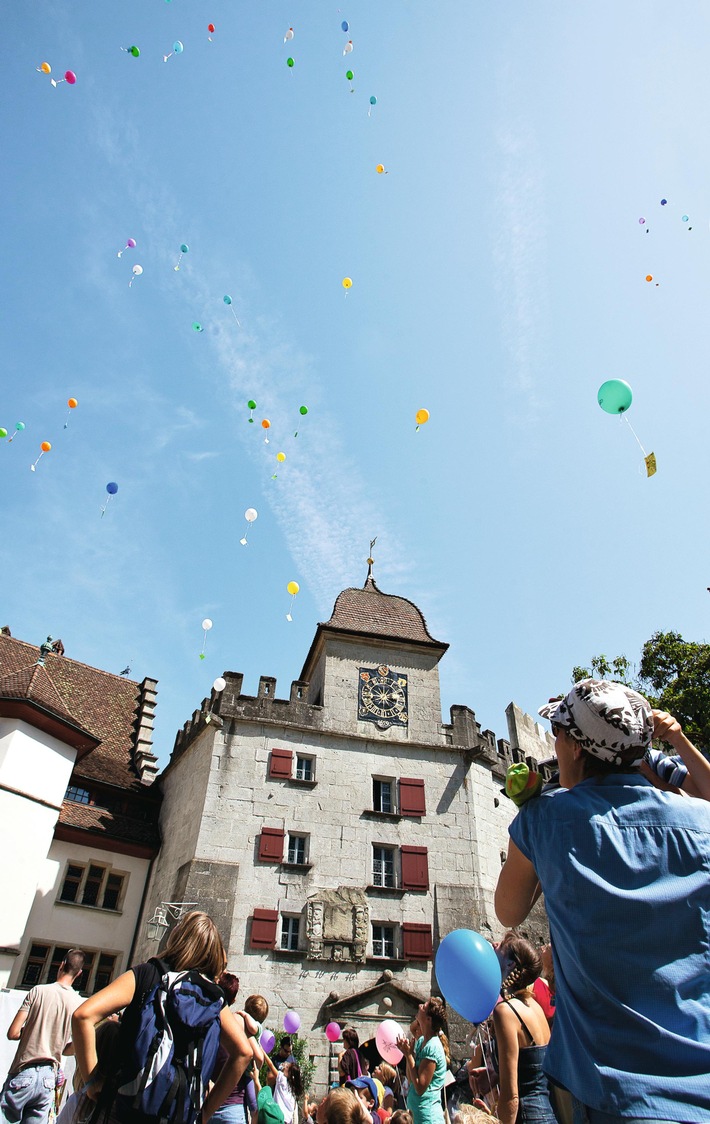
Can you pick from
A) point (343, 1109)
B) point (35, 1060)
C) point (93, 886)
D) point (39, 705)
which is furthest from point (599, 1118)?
point (93, 886)

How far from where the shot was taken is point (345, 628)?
2244 centimetres

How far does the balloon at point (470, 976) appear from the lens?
4.89 meters

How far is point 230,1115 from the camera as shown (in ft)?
14.4

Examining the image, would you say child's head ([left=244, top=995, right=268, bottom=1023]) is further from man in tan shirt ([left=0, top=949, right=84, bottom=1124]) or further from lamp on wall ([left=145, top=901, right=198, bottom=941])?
lamp on wall ([left=145, top=901, right=198, bottom=941])

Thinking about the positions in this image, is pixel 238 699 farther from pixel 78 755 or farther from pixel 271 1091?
pixel 271 1091

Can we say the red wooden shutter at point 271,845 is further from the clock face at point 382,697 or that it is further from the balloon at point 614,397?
the balloon at point 614,397

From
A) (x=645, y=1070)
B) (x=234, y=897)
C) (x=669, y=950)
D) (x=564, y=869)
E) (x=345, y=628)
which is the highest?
(x=345, y=628)

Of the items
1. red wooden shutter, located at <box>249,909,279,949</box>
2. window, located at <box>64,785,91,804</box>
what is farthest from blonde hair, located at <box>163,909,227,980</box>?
window, located at <box>64,785,91,804</box>

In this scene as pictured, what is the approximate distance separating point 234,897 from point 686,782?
56.4 ft

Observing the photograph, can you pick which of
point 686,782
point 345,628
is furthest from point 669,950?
point 345,628

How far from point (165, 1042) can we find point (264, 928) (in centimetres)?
1573

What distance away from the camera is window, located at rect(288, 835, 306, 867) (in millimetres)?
18203

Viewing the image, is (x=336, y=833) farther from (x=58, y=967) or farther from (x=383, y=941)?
(x=58, y=967)

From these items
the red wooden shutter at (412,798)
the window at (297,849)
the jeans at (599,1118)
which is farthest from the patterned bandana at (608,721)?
the red wooden shutter at (412,798)
